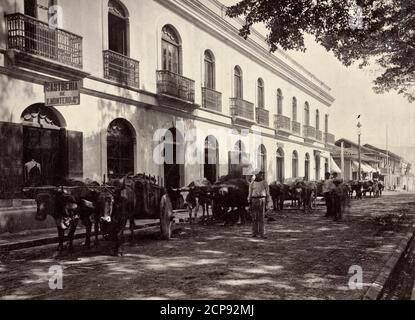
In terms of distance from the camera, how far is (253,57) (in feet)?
81.3

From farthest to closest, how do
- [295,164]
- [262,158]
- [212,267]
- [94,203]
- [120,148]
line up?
[295,164]
[262,158]
[120,148]
[94,203]
[212,267]

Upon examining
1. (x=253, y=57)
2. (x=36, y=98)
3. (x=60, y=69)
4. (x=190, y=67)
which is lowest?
(x=36, y=98)

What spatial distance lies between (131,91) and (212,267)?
9.37 metres

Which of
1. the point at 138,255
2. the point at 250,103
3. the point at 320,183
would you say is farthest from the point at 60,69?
the point at 320,183

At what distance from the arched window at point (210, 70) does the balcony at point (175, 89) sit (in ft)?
7.17

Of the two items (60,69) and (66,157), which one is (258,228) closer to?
(66,157)

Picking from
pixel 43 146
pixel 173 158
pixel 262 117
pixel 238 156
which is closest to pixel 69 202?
pixel 43 146

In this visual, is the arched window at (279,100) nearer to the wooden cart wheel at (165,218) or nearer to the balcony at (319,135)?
the balcony at (319,135)

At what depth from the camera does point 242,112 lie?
22875mm

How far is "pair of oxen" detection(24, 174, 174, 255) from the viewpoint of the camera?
24.9 feet

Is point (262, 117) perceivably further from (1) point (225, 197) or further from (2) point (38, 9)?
(2) point (38, 9)

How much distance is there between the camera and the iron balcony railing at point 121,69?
1398cm
